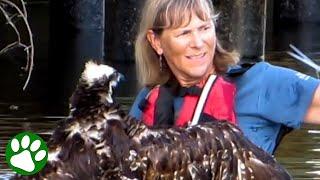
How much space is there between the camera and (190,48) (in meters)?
2.77

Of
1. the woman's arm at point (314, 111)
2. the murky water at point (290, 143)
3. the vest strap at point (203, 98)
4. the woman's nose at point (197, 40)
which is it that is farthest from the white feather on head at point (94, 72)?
the murky water at point (290, 143)

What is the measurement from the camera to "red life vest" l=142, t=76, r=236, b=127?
268 centimetres

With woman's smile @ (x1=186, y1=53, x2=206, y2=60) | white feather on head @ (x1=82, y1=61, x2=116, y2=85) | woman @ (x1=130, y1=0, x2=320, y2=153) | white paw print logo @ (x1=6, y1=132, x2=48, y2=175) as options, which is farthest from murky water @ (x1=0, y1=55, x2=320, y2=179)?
white paw print logo @ (x1=6, y1=132, x2=48, y2=175)

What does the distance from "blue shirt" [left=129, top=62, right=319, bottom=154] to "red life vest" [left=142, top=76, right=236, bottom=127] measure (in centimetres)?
4

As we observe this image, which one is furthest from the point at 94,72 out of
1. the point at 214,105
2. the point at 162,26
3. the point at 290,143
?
the point at 290,143

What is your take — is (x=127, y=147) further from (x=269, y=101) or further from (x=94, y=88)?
(x=269, y=101)

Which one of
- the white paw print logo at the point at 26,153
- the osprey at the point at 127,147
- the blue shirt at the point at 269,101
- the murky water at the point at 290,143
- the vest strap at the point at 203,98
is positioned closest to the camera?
the white paw print logo at the point at 26,153

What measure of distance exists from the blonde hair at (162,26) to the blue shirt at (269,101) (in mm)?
85

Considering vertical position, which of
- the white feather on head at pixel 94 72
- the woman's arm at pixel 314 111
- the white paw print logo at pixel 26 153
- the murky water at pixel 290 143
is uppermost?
the white feather on head at pixel 94 72

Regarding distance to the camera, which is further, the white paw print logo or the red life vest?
the red life vest

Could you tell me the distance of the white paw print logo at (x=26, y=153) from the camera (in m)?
1.96

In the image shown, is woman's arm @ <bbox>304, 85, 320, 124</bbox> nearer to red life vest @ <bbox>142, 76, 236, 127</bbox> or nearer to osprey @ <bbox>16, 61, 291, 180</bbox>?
red life vest @ <bbox>142, 76, 236, 127</bbox>

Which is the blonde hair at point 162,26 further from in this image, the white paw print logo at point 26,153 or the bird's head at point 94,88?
the white paw print logo at point 26,153

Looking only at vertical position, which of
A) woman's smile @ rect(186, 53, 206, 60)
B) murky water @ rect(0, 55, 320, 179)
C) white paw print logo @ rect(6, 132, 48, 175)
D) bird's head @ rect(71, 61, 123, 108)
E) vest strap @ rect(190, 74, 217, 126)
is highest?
bird's head @ rect(71, 61, 123, 108)
